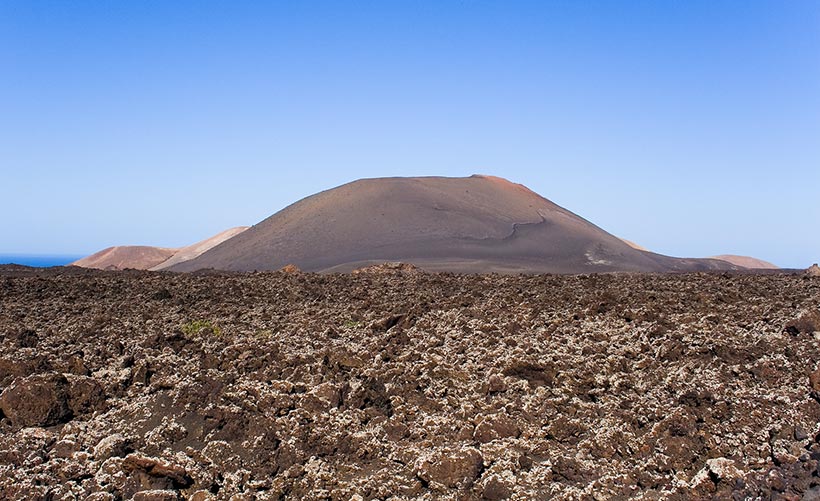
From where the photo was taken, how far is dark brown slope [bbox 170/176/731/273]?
1599 inches

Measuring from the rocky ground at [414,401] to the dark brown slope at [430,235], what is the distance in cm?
2556

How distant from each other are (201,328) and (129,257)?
61.0 m

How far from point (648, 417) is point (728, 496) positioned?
99 centimetres

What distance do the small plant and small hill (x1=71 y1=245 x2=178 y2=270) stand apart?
186 feet

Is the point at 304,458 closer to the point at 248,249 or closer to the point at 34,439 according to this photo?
the point at 34,439

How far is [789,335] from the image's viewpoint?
26.1 ft

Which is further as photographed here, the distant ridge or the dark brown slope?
the distant ridge

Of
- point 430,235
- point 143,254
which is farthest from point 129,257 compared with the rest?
point 430,235

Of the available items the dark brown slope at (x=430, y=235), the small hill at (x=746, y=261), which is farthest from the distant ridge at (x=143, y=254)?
the small hill at (x=746, y=261)

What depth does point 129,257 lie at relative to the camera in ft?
216

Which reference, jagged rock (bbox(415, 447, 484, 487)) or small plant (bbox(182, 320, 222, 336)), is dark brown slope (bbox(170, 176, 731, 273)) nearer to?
small plant (bbox(182, 320, 222, 336))

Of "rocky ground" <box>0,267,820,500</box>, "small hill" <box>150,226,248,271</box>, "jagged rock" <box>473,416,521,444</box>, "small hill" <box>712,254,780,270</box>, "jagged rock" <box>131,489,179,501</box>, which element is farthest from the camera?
"small hill" <box>712,254,780,270</box>

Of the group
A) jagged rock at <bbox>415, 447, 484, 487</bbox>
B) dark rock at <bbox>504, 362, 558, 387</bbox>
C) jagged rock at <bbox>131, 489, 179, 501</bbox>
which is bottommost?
jagged rock at <bbox>131, 489, 179, 501</bbox>

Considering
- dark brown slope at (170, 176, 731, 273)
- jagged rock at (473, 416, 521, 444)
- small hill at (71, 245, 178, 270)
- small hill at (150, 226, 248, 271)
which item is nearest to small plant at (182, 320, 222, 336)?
jagged rock at (473, 416, 521, 444)
